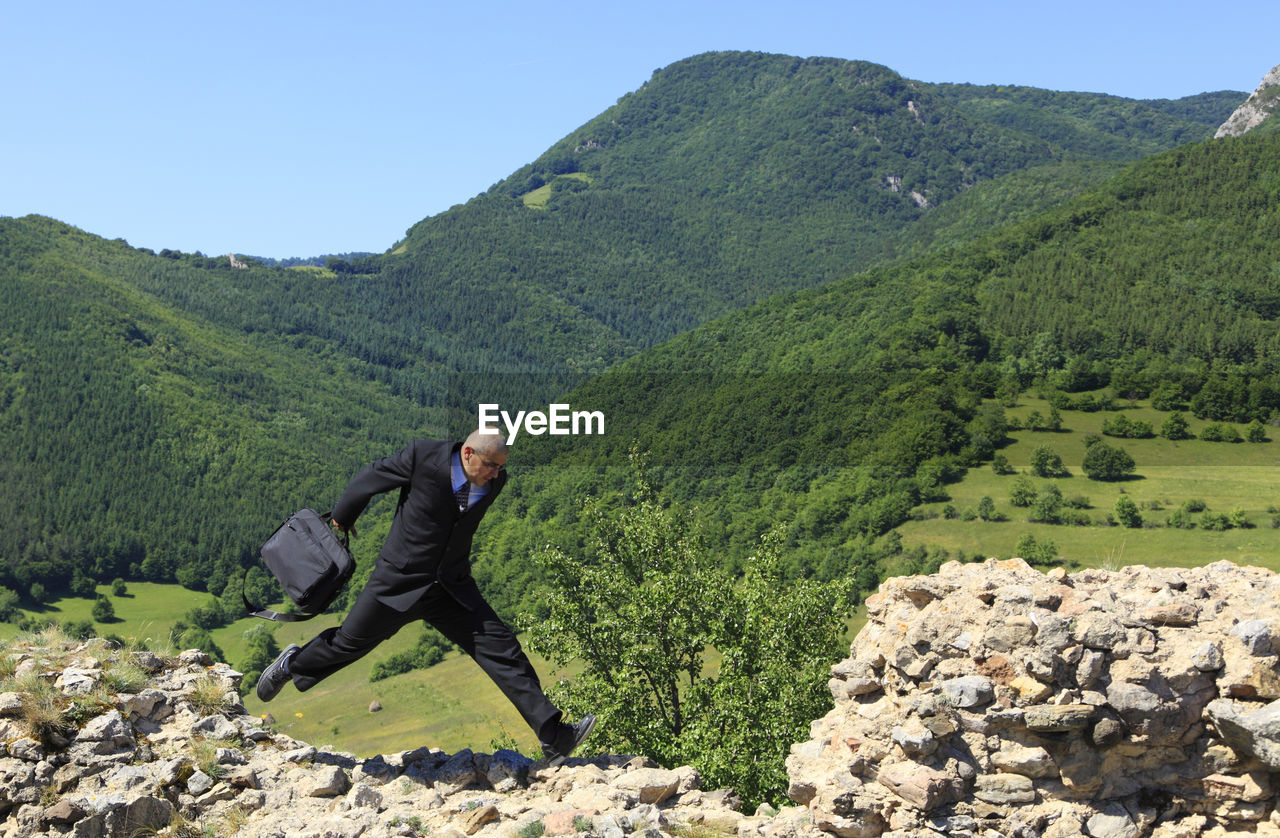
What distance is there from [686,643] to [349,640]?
30.4 feet

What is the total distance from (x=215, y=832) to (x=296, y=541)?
2201mm

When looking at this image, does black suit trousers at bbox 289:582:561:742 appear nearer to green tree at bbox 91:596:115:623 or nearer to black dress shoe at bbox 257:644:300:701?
black dress shoe at bbox 257:644:300:701

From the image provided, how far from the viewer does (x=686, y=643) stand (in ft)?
54.0

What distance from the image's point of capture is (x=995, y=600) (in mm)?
7797

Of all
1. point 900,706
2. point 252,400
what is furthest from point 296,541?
point 252,400

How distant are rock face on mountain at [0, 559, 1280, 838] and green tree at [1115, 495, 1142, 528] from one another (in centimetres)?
7396

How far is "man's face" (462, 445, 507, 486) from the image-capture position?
7.55m

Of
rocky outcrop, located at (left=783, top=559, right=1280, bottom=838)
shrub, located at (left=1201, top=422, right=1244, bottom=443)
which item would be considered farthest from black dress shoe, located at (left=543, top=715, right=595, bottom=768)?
shrub, located at (left=1201, top=422, right=1244, bottom=443)

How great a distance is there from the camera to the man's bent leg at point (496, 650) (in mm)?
7906

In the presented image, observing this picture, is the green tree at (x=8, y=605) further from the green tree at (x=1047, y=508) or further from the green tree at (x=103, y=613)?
the green tree at (x=1047, y=508)

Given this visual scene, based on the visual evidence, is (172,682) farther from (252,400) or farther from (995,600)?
(252,400)

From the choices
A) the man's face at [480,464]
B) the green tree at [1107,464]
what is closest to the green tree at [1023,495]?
the green tree at [1107,464]

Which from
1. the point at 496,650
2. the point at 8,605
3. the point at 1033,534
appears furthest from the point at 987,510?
the point at 8,605

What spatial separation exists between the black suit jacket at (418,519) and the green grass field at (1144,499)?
63200mm
